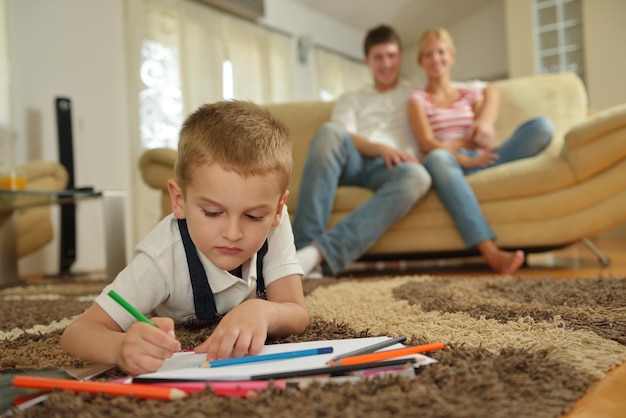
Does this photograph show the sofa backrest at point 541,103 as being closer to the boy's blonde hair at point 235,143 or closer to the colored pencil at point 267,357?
the boy's blonde hair at point 235,143

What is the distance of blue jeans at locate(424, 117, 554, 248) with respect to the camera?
1849mm

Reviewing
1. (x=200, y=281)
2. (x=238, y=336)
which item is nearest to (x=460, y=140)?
(x=200, y=281)

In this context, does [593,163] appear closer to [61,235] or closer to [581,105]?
[581,105]

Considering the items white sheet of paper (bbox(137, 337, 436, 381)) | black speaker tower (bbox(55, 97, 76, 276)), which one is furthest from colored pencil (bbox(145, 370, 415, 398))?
black speaker tower (bbox(55, 97, 76, 276))

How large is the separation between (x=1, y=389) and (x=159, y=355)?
153 mm

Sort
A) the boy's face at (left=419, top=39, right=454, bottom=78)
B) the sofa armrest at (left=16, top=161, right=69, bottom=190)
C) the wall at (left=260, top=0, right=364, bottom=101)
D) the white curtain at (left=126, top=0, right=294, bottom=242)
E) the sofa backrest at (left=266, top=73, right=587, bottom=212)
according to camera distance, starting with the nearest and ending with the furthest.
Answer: the boy's face at (left=419, top=39, right=454, bottom=78), the sofa backrest at (left=266, top=73, right=587, bottom=212), the sofa armrest at (left=16, top=161, right=69, bottom=190), the white curtain at (left=126, top=0, right=294, bottom=242), the wall at (left=260, top=0, right=364, bottom=101)

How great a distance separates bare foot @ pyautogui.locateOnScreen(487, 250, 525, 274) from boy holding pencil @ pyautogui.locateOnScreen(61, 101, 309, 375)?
1.09 metres

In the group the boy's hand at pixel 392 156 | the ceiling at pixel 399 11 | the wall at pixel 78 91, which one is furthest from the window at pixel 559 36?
the wall at pixel 78 91

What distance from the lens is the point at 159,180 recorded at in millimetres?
2328

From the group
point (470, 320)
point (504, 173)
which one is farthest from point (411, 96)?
point (470, 320)

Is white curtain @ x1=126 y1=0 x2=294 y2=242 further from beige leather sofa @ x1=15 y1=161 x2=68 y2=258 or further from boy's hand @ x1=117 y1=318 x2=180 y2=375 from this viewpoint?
boy's hand @ x1=117 y1=318 x2=180 y2=375

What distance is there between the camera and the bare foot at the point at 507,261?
172 cm

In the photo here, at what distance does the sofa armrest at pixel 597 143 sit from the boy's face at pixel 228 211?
4.59 feet

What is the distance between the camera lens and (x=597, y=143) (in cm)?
179
